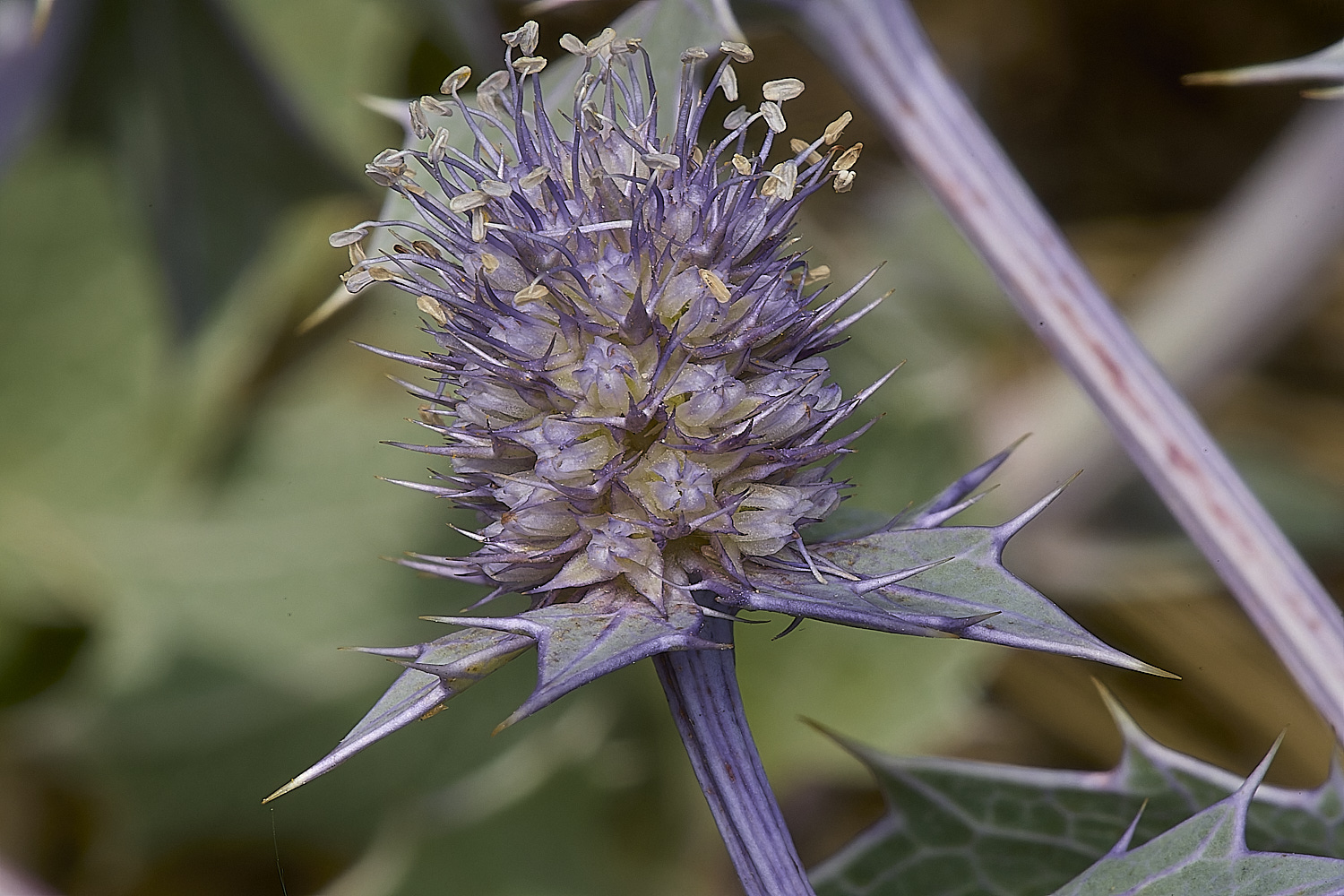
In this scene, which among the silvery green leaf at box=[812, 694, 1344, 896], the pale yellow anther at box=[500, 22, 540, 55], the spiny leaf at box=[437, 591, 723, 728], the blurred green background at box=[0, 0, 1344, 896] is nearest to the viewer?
the spiny leaf at box=[437, 591, 723, 728]

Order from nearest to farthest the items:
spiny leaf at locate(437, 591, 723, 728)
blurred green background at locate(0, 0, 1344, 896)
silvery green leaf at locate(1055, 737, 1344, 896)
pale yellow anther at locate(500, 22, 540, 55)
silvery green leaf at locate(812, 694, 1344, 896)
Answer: spiny leaf at locate(437, 591, 723, 728) < silvery green leaf at locate(1055, 737, 1344, 896) < pale yellow anther at locate(500, 22, 540, 55) < silvery green leaf at locate(812, 694, 1344, 896) < blurred green background at locate(0, 0, 1344, 896)

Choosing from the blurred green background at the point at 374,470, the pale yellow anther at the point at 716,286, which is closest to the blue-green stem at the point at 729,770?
the pale yellow anther at the point at 716,286

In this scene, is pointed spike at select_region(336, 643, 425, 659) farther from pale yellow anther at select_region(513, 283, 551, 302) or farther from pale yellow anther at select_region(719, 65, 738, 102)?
pale yellow anther at select_region(719, 65, 738, 102)

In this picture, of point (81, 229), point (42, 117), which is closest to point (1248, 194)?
point (42, 117)

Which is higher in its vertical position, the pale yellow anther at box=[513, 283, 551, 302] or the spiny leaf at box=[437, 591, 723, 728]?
the pale yellow anther at box=[513, 283, 551, 302]

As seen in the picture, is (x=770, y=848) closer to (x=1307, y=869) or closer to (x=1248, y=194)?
(x=1307, y=869)

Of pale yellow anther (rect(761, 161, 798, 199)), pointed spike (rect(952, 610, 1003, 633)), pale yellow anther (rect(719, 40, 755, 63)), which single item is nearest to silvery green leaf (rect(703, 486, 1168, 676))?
pointed spike (rect(952, 610, 1003, 633))

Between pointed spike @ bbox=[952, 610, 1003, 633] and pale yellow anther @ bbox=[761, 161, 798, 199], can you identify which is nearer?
pointed spike @ bbox=[952, 610, 1003, 633]
